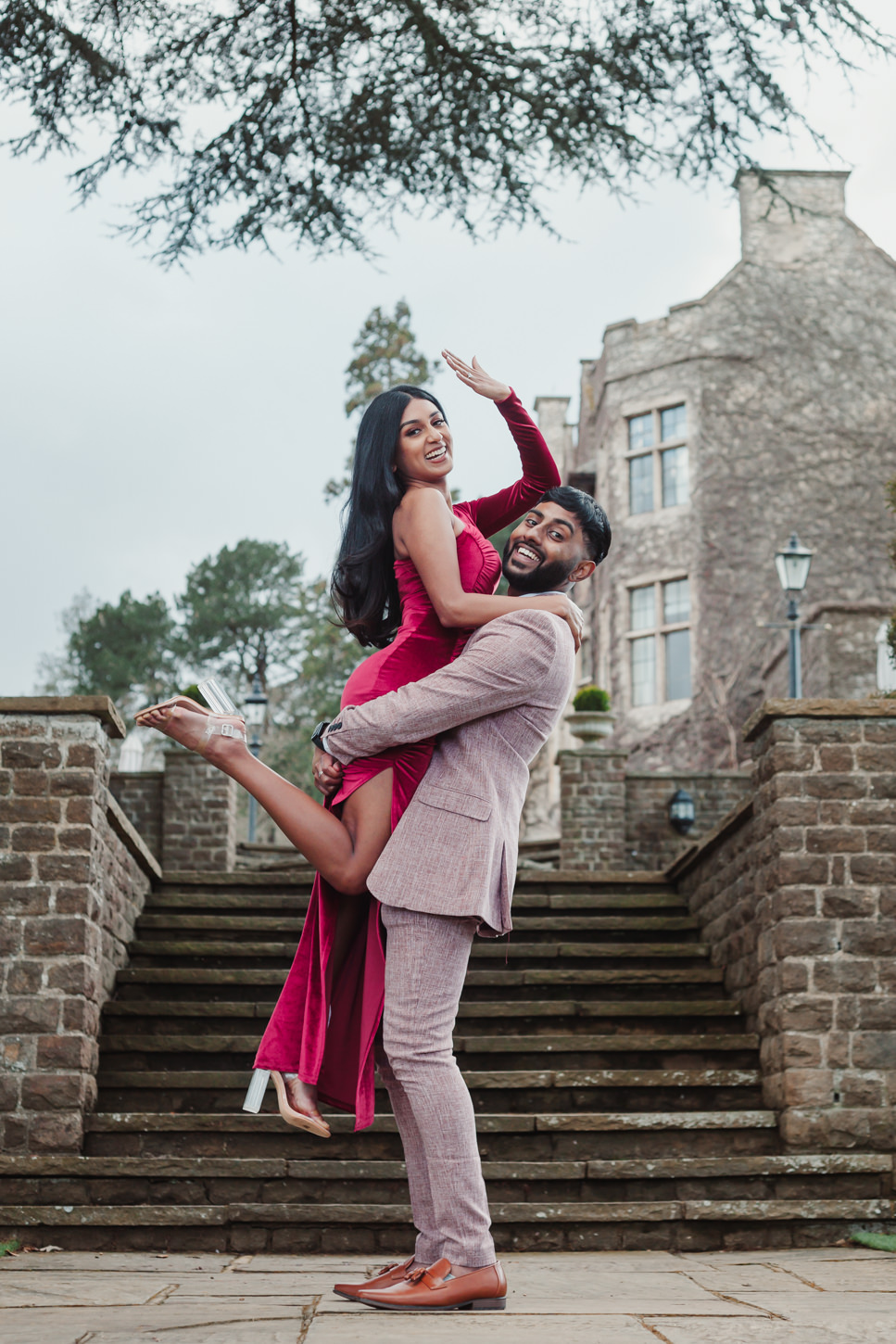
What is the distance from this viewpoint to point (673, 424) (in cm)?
2080

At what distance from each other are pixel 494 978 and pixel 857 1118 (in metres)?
1.88

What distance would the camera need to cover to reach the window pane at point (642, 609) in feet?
67.7

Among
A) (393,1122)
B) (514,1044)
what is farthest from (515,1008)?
(393,1122)

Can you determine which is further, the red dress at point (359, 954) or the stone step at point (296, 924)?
the stone step at point (296, 924)

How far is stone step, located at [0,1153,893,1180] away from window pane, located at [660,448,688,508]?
16269 millimetres

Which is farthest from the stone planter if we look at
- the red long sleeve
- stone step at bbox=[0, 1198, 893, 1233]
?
the red long sleeve

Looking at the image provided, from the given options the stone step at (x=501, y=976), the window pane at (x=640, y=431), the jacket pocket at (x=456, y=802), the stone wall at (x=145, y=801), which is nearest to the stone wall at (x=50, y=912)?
the stone step at (x=501, y=976)

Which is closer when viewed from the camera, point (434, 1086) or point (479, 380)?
point (434, 1086)

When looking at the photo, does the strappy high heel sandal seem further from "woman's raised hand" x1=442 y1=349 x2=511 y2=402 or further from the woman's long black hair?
"woman's raised hand" x1=442 y1=349 x2=511 y2=402

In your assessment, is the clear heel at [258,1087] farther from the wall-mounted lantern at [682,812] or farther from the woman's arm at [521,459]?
the wall-mounted lantern at [682,812]

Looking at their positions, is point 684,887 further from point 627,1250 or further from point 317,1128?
point 317,1128

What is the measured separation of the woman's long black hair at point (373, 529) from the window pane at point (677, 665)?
17365 millimetres

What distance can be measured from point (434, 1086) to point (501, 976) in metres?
4.21

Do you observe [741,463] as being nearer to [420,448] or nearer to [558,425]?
[558,425]
